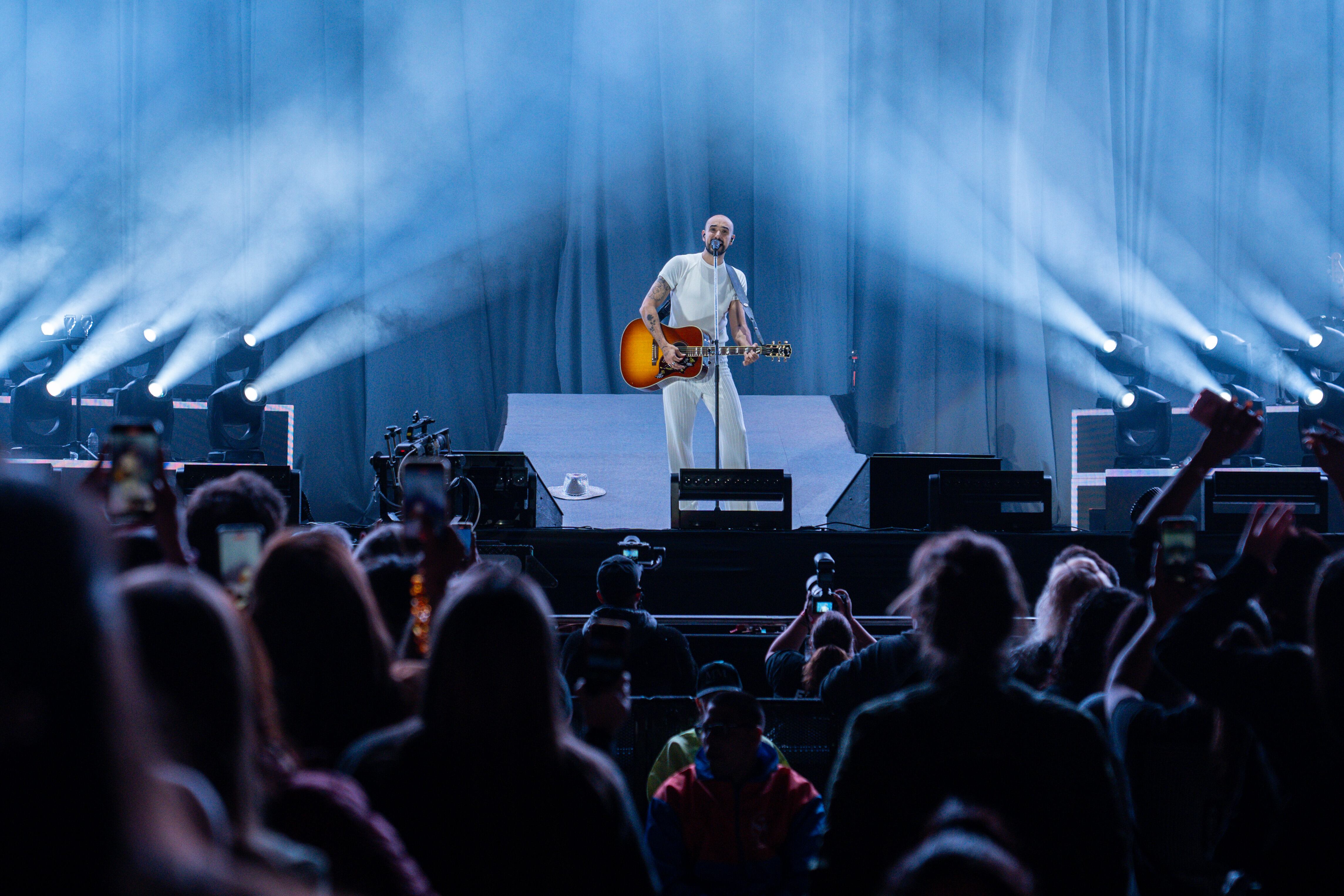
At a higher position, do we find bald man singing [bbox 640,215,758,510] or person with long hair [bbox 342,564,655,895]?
bald man singing [bbox 640,215,758,510]

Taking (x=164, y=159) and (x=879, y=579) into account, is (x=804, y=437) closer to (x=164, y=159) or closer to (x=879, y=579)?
(x=879, y=579)

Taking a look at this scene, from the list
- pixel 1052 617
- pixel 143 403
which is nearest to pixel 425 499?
pixel 1052 617

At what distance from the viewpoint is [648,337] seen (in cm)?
687

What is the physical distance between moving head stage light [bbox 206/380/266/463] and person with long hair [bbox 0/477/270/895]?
7.63 metres

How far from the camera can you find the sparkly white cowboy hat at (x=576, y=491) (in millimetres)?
7734

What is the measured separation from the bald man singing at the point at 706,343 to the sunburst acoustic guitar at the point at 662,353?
0.04 metres

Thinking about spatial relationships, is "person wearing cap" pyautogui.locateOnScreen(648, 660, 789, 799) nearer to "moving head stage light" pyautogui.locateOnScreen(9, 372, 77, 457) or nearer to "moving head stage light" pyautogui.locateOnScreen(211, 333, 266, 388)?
"moving head stage light" pyautogui.locateOnScreen(211, 333, 266, 388)

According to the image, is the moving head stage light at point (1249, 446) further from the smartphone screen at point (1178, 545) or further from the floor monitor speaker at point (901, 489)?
the smartphone screen at point (1178, 545)

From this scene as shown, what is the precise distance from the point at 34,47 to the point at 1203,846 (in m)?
10.4

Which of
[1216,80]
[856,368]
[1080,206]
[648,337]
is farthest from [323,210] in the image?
[1216,80]

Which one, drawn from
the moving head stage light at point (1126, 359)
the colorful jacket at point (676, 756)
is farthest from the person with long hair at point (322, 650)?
the moving head stage light at point (1126, 359)

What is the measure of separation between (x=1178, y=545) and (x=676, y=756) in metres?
1.21

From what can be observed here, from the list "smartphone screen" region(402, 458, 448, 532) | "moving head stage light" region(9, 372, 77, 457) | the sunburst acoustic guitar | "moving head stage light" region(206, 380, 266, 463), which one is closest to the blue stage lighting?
"moving head stage light" region(9, 372, 77, 457)

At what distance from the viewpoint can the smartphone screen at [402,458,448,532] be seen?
188 cm
